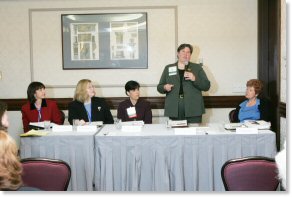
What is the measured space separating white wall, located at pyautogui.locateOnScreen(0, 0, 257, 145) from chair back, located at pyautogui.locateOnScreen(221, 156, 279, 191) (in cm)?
290

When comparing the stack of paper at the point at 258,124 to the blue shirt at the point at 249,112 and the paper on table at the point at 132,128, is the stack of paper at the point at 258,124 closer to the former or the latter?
the blue shirt at the point at 249,112

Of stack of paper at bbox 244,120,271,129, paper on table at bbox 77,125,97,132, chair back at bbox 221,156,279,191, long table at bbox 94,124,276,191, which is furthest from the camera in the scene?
paper on table at bbox 77,125,97,132

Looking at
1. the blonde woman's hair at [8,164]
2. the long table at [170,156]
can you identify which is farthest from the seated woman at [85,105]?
the blonde woman's hair at [8,164]

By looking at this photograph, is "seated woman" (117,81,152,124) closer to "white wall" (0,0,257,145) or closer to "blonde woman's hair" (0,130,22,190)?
"white wall" (0,0,257,145)

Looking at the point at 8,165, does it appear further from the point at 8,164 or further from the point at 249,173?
the point at 249,173

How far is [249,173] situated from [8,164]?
122cm

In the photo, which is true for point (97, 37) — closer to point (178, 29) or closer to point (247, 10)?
point (178, 29)

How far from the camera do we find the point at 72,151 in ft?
10.0

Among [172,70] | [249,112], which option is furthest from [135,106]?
[249,112]

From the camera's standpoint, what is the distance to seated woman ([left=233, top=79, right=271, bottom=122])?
352 centimetres

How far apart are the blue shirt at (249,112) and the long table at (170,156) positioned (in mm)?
538

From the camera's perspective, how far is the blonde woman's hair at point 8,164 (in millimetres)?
1269

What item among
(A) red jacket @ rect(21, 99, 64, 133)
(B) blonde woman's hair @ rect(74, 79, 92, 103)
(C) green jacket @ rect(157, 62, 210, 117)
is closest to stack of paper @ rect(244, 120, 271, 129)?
(C) green jacket @ rect(157, 62, 210, 117)

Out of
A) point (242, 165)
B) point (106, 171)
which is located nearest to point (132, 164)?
point (106, 171)
